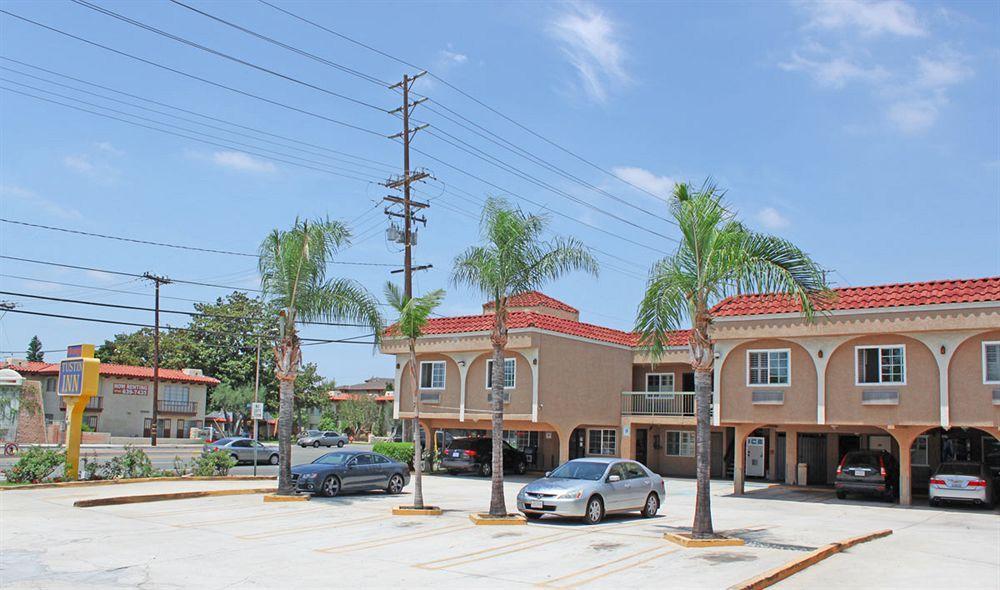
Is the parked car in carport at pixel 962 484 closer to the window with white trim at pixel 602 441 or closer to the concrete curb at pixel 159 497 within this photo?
the window with white trim at pixel 602 441

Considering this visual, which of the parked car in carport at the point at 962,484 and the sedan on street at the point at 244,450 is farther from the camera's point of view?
the sedan on street at the point at 244,450

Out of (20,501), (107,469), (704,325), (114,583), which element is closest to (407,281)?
(107,469)

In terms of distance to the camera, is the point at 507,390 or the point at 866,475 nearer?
the point at 866,475

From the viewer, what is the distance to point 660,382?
3853cm

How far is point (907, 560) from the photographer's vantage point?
47.4 feet

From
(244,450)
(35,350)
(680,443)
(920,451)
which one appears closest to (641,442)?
(680,443)

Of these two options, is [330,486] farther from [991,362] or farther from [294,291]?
[991,362]

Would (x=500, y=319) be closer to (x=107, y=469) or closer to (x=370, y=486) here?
(x=370, y=486)

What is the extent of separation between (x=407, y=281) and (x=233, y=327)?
158 feet

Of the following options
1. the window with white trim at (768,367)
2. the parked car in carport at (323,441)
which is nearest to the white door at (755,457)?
the window with white trim at (768,367)

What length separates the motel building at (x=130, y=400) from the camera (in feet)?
205

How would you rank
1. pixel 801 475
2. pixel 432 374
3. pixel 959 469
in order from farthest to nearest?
pixel 432 374, pixel 801 475, pixel 959 469

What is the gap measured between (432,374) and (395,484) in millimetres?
10520

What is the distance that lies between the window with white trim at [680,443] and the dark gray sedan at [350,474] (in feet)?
49.8
